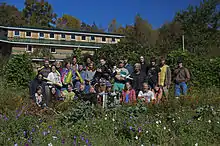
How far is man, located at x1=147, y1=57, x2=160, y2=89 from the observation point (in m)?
9.73

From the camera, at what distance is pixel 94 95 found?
765cm

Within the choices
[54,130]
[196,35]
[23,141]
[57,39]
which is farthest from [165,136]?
[57,39]

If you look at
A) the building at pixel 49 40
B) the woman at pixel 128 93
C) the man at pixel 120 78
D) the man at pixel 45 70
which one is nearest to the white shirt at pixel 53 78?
the man at pixel 45 70

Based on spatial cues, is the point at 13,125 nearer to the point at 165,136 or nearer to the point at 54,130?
the point at 54,130

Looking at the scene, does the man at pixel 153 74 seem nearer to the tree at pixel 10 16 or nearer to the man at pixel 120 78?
the man at pixel 120 78

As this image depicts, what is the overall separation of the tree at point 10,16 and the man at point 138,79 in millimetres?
52254

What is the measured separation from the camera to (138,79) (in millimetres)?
9273

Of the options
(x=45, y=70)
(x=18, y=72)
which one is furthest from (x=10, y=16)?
(x=45, y=70)

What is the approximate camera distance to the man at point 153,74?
9727 mm

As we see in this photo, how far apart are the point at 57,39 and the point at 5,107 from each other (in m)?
47.7

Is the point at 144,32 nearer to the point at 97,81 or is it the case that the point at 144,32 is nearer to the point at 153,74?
the point at 153,74

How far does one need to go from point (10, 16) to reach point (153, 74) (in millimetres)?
55915

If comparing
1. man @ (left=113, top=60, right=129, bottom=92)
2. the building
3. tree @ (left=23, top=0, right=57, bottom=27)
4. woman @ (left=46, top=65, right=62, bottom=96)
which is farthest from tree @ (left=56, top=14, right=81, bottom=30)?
man @ (left=113, top=60, right=129, bottom=92)

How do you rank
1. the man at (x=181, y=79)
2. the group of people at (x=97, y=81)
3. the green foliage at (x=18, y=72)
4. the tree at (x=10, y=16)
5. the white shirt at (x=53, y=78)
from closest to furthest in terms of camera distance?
the group of people at (x=97, y=81) → the white shirt at (x=53, y=78) → the man at (x=181, y=79) → the green foliage at (x=18, y=72) → the tree at (x=10, y=16)
